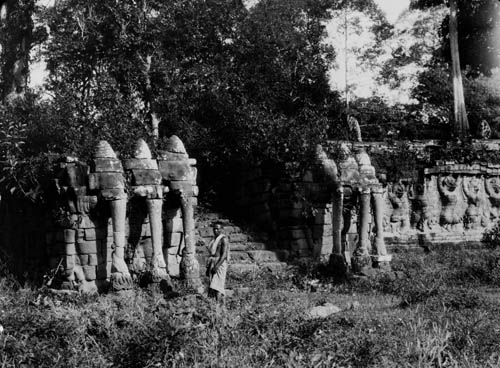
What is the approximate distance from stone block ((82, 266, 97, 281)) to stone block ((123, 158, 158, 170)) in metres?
1.69

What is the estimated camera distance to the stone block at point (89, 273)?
1109 centimetres

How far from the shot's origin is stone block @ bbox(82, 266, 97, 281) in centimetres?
1109

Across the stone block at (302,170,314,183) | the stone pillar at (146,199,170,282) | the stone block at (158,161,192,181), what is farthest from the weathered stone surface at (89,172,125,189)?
the stone block at (302,170,314,183)

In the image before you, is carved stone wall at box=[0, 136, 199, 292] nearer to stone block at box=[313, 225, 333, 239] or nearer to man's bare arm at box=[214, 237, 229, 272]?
man's bare arm at box=[214, 237, 229, 272]

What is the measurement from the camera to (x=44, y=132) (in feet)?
48.1

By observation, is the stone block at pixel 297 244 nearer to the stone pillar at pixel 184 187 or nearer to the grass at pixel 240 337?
the stone pillar at pixel 184 187

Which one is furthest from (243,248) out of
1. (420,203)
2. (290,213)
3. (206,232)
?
(420,203)

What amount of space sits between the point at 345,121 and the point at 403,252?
6.95 m

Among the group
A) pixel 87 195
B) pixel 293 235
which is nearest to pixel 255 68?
pixel 293 235

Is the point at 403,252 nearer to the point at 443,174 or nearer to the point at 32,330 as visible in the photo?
the point at 443,174

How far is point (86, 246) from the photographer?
11.1 meters

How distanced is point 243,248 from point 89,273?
3.87 meters

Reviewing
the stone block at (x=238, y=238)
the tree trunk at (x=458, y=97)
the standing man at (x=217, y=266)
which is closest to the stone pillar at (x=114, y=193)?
the standing man at (x=217, y=266)

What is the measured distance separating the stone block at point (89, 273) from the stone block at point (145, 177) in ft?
4.97
